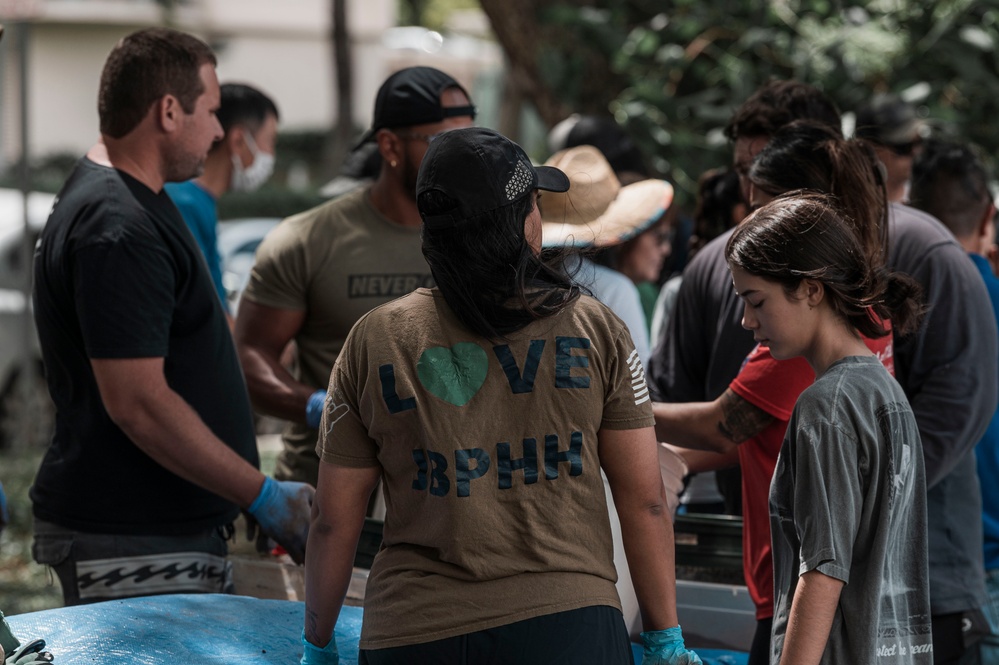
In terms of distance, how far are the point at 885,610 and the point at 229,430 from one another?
5.72 ft

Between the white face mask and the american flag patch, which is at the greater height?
the white face mask

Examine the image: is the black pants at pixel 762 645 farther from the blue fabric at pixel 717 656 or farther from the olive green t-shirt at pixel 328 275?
the olive green t-shirt at pixel 328 275

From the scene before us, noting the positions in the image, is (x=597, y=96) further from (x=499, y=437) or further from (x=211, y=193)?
(x=499, y=437)

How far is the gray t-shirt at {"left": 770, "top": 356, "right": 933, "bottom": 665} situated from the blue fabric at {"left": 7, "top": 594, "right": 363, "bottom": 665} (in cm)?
96

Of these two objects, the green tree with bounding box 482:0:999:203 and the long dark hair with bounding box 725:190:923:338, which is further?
the green tree with bounding box 482:0:999:203

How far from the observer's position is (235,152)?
459 cm

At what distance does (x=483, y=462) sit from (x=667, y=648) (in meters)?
0.51

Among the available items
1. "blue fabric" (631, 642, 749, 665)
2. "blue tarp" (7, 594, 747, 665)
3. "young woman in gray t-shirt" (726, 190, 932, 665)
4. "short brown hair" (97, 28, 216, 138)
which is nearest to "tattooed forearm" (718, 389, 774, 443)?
"young woman in gray t-shirt" (726, 190, 932, 665)

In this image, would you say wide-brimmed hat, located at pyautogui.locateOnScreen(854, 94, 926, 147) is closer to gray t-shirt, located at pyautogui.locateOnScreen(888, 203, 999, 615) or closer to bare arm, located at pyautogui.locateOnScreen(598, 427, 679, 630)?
gray t-shirt, located at pyautogui.locateOnScreen(888, 203, 999, 615)

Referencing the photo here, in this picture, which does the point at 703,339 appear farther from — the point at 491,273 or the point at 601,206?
the point at 491,273

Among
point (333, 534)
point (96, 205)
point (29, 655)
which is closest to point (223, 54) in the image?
point (96, 205)

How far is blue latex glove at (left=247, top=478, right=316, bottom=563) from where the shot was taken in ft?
9.64

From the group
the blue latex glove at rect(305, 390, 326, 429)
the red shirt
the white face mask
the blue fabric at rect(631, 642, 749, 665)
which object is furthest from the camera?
the white face mask

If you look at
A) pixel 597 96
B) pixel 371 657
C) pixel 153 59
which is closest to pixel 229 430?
pixel 153 59
